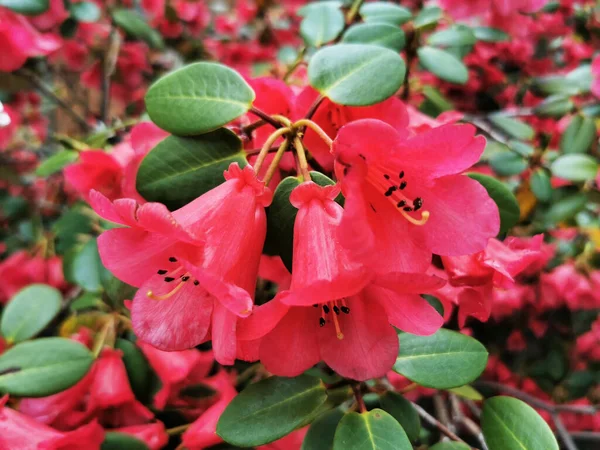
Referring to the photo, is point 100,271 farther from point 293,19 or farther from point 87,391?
point 293,19

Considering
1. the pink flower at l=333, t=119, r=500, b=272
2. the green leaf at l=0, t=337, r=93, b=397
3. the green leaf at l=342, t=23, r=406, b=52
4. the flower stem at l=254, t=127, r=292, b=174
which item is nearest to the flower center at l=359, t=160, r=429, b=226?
the pink flower at l=333, t=119, r=500, b=272

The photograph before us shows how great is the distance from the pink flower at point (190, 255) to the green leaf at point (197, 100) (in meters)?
0.10

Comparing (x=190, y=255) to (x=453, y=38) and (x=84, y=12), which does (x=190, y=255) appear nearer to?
(x=453, y=38)

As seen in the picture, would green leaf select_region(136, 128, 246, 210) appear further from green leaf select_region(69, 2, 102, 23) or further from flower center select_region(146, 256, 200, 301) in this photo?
green leaf select_region(69, 2, 102, 23)

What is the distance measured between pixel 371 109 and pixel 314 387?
33 centimetres

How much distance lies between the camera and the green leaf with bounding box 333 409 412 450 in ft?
1.60

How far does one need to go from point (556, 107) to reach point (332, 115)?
0.79m

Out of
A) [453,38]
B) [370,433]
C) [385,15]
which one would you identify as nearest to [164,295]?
[370,433]

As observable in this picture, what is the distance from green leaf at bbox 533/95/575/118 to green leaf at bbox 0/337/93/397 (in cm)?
109

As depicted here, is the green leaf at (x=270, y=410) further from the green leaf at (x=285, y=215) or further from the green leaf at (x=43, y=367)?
the green leaf at (x=43, y=367)

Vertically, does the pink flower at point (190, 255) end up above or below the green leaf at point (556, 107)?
above

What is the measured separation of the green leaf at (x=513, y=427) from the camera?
1.85 feet

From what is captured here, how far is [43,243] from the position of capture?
4.28 ft

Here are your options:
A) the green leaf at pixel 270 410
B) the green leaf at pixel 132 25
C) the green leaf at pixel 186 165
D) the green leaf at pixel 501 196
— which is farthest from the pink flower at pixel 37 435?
the green leaf at pixel 132 25
